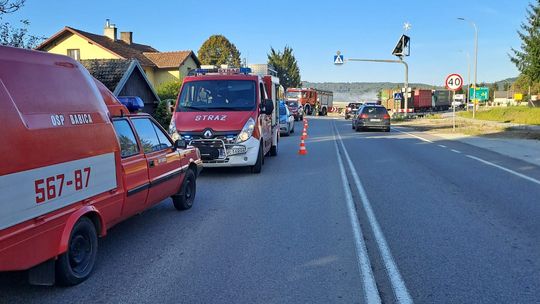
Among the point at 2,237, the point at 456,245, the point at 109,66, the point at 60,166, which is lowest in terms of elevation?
the point at 456,245

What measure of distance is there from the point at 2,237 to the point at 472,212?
6561 millimetres

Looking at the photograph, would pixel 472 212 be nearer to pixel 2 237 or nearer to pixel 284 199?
pixel 284 199

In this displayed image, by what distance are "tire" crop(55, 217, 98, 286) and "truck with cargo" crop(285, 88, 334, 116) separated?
2064 inches

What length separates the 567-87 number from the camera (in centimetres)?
425

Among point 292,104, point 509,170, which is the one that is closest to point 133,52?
point 292,104

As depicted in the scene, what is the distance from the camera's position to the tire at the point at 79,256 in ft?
15.3

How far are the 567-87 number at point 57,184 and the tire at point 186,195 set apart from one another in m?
2.98

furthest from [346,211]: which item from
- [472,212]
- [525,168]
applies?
[525,168]

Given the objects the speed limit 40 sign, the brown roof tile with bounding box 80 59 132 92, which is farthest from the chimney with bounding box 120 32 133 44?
the speed limit 40 sign

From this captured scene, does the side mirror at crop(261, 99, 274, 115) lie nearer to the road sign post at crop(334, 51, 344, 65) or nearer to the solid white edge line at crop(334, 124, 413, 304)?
the solid white edge line at crop(334, 124, 413, 304)

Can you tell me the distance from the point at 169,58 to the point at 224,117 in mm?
41915

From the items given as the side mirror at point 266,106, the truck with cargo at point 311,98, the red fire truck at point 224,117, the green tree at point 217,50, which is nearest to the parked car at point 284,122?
the red fire truck at point 224,117

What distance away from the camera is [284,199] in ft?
29.6

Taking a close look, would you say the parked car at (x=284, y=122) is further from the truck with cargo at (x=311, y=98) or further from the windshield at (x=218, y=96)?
the truck with cargo at (x=311, y=98)
